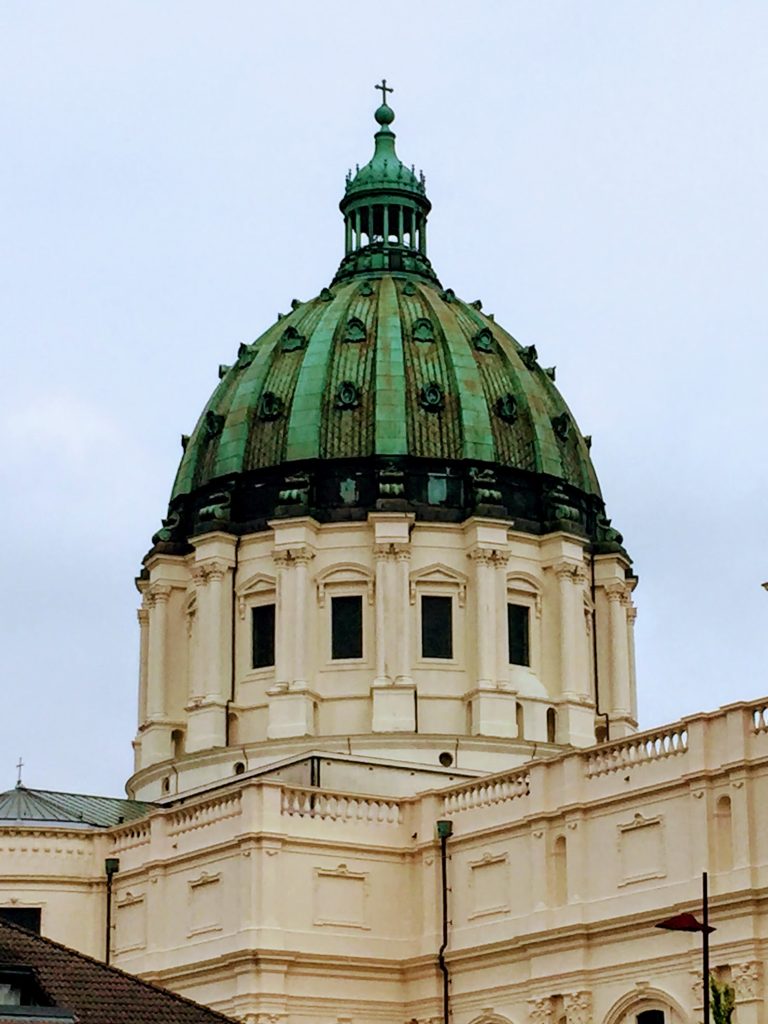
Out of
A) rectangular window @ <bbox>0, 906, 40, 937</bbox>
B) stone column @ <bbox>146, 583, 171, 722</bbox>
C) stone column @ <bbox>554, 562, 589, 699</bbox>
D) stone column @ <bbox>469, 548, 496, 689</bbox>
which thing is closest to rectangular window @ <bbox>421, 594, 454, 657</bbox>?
stone column @ <bbox>469, 548, 496, 689</bbox>

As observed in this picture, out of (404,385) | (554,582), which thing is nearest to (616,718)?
(554,582)

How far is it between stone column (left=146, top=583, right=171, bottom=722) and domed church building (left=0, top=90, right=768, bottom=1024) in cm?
12

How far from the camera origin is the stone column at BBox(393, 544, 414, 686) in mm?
83375

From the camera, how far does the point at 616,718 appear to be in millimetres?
88938

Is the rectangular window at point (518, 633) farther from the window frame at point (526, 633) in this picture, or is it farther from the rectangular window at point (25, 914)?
the rectangular window at point (25, 914)

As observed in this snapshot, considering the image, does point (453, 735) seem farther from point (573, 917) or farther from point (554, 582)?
point (573, 917)

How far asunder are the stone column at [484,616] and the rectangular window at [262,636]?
736 centimetres

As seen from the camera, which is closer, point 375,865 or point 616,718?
point 375,865

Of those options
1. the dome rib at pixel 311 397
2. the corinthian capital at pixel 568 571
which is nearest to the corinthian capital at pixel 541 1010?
the corinthian capital at pixel 568 571

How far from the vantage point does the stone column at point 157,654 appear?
291 feet

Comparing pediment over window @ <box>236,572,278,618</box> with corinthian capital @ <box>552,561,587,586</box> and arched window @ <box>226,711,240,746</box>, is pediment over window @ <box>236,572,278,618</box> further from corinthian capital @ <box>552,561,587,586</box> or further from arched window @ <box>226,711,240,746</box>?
corinthian capital @ <box>552,561,587,586</box>

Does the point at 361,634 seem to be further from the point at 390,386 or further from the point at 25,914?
the point at 25,914

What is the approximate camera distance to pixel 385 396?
3479 inches

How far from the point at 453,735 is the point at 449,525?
26.3 feet
